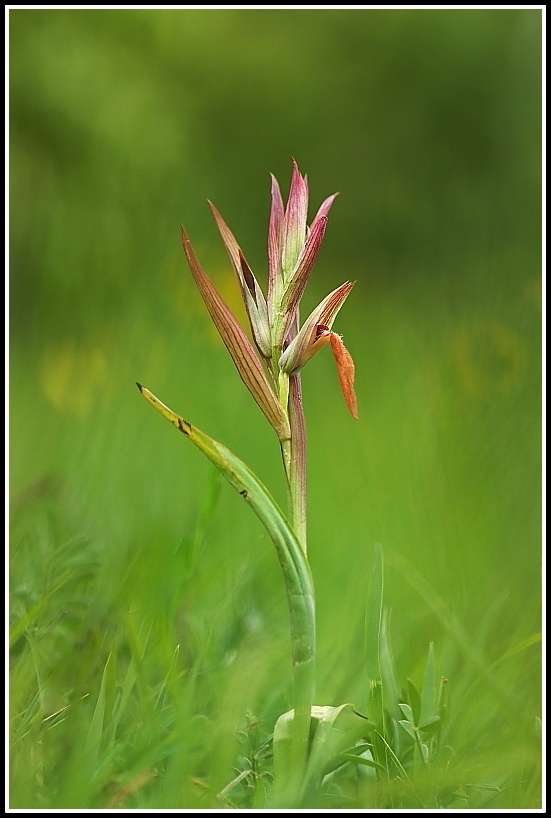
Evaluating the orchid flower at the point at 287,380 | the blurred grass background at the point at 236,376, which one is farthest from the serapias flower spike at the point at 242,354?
the blurred grass background at the point at 236,376

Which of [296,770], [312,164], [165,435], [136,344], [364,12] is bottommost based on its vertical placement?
[296,770]

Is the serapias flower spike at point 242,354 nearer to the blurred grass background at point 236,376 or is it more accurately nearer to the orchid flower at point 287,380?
the orchid flower at point 287,380

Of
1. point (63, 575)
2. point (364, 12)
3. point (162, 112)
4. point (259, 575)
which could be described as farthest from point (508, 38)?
point (63, 575)

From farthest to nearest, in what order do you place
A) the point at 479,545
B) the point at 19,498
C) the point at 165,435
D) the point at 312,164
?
the point at 312,164, the point at 165,435, the point at 479,545, the point at 19,498

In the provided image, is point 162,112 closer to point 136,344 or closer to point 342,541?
point 136,344

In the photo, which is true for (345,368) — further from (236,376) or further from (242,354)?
(236,376)

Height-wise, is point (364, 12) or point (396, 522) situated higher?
point (364, 12)

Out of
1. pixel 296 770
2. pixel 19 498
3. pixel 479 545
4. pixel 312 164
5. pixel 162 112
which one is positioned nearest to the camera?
pixel 296 770

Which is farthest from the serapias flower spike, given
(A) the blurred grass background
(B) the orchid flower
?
(A) the blurred grass background
